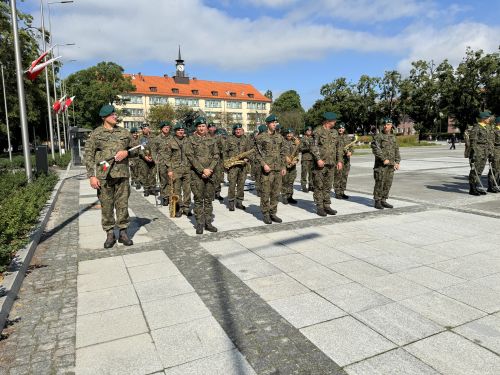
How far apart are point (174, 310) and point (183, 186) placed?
5.02 meters

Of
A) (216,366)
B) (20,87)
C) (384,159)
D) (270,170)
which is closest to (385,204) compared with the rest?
(384,159)

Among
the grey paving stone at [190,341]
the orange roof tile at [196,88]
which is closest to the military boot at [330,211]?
the grey paving stone at [190,341]

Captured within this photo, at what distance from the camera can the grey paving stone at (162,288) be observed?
429cm

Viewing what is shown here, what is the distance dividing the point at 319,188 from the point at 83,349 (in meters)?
6.08

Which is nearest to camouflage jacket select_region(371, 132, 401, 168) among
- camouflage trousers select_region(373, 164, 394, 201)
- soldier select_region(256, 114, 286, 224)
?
camouflage trousers select_region(373, 164, 394, 201)

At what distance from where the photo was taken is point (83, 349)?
3.21 m

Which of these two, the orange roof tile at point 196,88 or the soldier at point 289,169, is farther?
the orange roof tile at point 196,88

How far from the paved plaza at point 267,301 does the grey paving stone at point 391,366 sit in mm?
12

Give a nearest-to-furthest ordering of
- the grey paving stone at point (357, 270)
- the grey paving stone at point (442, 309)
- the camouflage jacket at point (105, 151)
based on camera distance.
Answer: the grey paving stone at point (442, 309)
the grey paving stone at point (357, 270)
the camouflage jacket at point (105, 151)

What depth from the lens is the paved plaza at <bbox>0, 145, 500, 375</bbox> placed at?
3.00 metres

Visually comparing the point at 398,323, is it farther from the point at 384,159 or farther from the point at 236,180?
the point at 236,180

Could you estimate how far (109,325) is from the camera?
363 centimetres

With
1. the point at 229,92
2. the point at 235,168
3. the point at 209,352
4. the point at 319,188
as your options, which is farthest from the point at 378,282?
the point at 229,92

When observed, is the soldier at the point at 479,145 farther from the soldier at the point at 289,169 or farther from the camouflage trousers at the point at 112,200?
the camouflage trousers at the point at 112,200
